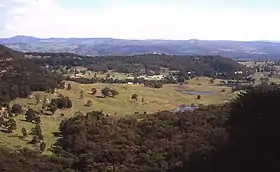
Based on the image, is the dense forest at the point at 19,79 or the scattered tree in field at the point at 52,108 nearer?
the scattered tree in field at the point at 52,108

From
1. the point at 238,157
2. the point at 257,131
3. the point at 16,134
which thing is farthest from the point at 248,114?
the point at 16,134

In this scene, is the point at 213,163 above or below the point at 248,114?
below

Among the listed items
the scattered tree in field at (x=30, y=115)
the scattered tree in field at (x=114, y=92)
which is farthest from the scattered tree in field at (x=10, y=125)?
the scattered tree in field at (x=114, y=92)

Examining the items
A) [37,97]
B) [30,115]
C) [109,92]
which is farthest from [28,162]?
[109,92]

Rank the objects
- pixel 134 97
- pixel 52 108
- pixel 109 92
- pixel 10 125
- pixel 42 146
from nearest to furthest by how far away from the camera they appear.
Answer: pixel 42 146 → pixel 10 125 → pixel 52 108 → pixel 134 97 → pixel 109 92

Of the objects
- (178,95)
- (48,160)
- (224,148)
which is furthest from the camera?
(178,95)

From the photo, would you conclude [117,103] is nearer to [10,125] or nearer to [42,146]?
[10,125]

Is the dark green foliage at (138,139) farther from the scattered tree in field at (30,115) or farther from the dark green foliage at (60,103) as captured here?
the dark green foliage at (60,103)

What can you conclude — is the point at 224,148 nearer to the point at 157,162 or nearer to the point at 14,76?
the point at 157,162
